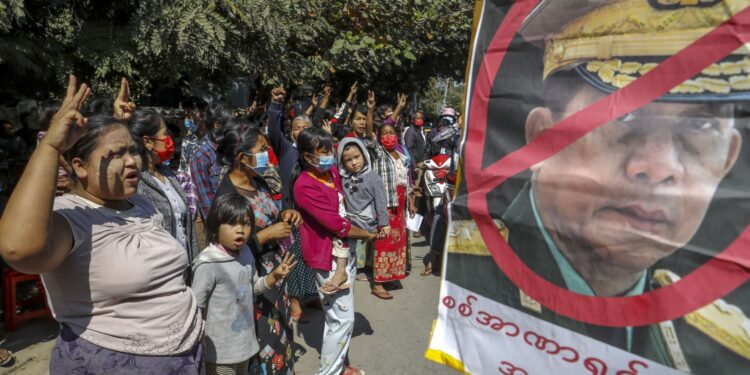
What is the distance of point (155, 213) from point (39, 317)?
303 centimetres

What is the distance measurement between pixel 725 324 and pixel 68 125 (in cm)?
169

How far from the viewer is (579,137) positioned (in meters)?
1.31

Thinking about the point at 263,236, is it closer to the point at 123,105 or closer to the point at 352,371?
the point at 123,105

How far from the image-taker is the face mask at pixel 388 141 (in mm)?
5082

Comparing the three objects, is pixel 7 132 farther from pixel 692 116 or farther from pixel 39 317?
pixel 692 116

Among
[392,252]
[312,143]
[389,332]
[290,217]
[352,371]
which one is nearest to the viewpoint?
Answer: [290,217]

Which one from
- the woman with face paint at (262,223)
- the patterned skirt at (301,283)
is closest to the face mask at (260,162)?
the woman with face paint at (262,223)

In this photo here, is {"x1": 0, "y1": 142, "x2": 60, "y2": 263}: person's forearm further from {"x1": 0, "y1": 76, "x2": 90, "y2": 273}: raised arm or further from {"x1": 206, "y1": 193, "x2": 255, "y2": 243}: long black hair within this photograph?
{"x1": 206, "y1": 193, "x2": 255, "y2": 243}: long black hair

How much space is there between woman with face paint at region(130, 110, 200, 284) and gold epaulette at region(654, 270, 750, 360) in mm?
2264

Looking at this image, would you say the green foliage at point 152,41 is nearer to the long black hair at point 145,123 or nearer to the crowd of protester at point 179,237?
the crowd of protester at point 179,237

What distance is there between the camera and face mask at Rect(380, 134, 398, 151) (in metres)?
5.08

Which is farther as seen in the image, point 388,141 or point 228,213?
point 388,141

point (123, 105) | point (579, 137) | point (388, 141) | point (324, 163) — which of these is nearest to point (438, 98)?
point (388, 141)

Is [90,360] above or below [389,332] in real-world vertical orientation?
above
